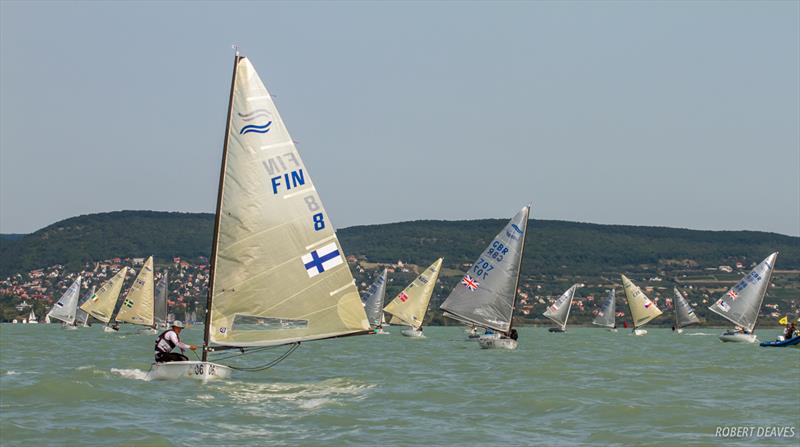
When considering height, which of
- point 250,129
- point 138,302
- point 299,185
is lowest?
point 138,302

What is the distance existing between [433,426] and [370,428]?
124 centimetres

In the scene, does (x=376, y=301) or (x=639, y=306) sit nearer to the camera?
(x=376, y=301)

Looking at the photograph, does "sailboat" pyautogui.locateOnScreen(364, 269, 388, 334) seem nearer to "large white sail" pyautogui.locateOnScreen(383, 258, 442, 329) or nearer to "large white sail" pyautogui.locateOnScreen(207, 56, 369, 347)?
"large white sail" pyautogui.locateOnScreen(383, 258, 442, 329)

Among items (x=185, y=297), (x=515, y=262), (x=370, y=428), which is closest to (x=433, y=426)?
(x=370, y=428)

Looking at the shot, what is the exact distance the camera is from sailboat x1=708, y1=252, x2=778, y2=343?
7150 centimetres

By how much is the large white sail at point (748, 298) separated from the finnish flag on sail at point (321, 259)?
170 ft

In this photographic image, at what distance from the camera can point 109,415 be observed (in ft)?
64.4

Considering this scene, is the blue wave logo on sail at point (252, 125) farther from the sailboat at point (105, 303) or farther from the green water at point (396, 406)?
the sailboat at point (105, 303)

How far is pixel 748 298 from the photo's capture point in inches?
2879

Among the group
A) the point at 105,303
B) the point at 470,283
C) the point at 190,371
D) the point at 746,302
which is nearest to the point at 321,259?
the point at 190,371

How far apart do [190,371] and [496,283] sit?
98.5 feet

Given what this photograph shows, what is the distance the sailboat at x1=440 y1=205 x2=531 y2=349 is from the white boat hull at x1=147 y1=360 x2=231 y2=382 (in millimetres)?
28786

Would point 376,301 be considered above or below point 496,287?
below

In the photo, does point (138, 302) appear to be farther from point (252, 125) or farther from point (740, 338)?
point (252, 125)
